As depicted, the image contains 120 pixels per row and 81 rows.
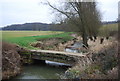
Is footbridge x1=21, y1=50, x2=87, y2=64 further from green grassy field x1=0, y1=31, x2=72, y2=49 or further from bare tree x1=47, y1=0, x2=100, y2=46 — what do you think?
bare tree x1=47, y1=0, x2=100, y2=46

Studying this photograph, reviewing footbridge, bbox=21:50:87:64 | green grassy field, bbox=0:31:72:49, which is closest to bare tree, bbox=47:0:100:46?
green grassy field, bbox=0:31:72:49

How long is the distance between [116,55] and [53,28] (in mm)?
10703

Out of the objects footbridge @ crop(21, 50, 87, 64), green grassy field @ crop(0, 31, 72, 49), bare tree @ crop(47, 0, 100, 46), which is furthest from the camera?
bare tree @ crop(47, 0, 100, 46)

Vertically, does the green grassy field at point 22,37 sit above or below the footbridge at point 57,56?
above

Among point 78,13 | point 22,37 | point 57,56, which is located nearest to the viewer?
point 57,56

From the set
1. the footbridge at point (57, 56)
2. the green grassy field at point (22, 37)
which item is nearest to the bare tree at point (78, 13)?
the green grassy field at point (22, 37)

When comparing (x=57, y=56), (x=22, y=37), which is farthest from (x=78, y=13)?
(x=22, y=37)

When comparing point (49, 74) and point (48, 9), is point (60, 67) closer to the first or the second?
point (49, 74)

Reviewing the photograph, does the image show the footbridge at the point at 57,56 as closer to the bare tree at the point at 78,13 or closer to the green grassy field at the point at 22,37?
the green grassy field at the point at 22,37

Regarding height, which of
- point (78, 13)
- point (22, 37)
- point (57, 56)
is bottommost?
point (57, 56)

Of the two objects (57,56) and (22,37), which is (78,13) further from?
(22,37)

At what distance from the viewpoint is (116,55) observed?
4.76 metres

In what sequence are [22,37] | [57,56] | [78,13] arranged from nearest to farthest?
[57,56] → [78,13] → [22,37]

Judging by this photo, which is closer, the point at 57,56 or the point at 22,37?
the point at 57,56
